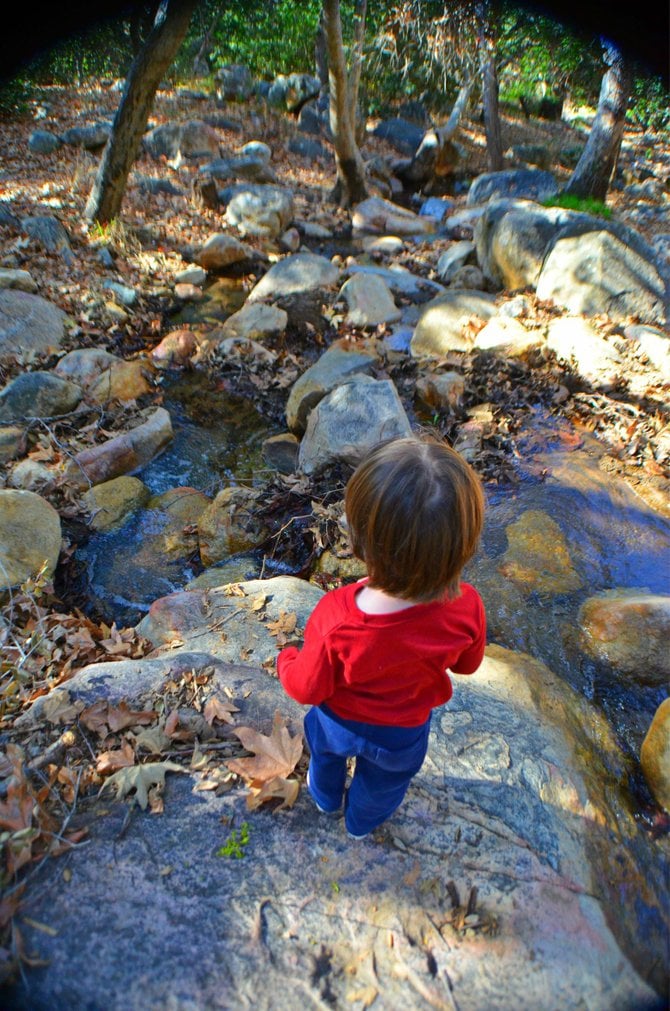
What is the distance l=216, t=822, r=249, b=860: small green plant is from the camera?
77.1 inches

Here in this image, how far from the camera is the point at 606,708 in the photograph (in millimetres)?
3527

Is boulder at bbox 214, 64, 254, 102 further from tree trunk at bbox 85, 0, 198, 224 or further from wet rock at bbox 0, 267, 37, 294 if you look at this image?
wet rock at bbox 0, 267, 37, 294

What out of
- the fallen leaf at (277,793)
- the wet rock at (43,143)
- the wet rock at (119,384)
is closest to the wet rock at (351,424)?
the wet rock at (119,384)

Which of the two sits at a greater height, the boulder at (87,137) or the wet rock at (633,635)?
the boulder at (87,137)

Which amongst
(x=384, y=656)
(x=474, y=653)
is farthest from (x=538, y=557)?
(x=384, y=656)

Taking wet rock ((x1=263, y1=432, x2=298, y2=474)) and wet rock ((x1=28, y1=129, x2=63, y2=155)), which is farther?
wet rock ((x1=28, y1=129, x2=63, y2=155))

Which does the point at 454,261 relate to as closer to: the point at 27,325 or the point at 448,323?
the point at 448,323

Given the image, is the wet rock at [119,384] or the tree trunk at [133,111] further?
the tree trunk at [133,111]

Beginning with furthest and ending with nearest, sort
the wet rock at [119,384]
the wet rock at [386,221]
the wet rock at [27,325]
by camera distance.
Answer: the wet rock at [386,221] → the wet rock at [27,325] → the wet rock at [119,384]

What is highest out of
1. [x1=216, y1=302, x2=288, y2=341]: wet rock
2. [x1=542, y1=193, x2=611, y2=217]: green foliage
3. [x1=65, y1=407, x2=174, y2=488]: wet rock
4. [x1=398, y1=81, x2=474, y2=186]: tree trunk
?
[x1=398, y1=81, x2=474, y2=186]: tree trunk

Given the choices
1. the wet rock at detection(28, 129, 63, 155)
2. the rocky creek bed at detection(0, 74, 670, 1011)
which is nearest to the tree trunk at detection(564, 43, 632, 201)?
the rocky creek bed at detection(0, 74, 670, 1011)

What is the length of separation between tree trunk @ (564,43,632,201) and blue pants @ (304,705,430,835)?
454 inches

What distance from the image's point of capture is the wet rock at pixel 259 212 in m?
11.1

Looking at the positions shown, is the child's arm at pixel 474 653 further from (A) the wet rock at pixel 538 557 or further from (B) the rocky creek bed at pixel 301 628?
(A) the wet rock at pixel 538 557
